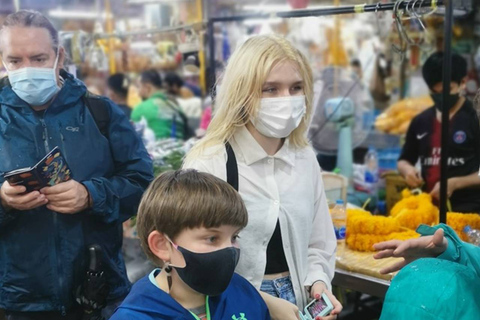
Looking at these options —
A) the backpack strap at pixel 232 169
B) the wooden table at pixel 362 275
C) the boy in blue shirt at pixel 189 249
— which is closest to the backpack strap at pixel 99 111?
the backpack strap at pixel 232 169

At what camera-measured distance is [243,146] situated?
1987mm

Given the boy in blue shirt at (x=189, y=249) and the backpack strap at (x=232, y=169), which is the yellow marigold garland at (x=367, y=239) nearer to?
the backpack strap at (x=232, y=169)

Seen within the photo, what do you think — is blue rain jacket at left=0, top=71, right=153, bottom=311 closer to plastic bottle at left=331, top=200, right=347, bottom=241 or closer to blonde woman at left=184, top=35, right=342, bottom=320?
blonde woman at left=184, top=35, right=342, bottom=320

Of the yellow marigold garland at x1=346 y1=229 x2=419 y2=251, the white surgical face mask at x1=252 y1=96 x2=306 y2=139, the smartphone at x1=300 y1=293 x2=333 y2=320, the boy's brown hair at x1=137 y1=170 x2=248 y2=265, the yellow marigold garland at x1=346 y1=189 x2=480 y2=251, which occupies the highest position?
the white surgical face mask at x1=252 y1=96 x2=306 y2=139

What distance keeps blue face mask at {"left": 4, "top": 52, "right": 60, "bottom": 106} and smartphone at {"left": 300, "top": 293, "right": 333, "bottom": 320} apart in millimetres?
1246

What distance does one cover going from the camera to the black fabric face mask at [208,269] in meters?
1.52

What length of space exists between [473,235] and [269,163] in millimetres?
1452

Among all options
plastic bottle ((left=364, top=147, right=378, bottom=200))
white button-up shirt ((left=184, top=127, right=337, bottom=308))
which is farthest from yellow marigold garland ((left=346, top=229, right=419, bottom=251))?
plastic bottle ((left=364, top=147, right=378, bottom=200))

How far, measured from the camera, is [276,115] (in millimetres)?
1980

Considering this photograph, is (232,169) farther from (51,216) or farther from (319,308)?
(51,216)

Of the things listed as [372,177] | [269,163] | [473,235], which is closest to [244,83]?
[269,163]

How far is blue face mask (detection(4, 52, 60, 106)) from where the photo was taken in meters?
2.11

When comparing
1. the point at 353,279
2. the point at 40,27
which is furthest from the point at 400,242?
the point at 40,27

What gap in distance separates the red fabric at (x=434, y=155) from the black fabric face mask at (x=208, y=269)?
103 inches
